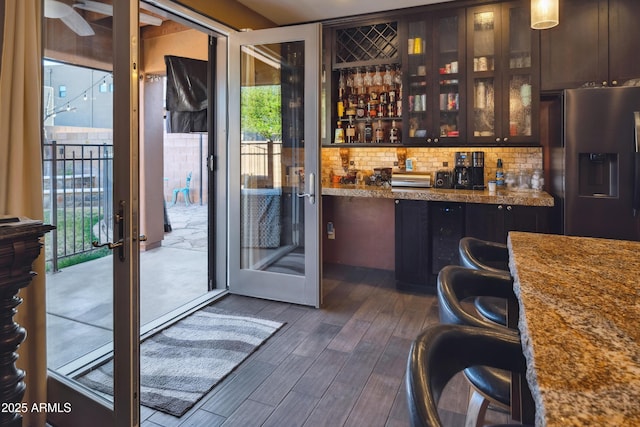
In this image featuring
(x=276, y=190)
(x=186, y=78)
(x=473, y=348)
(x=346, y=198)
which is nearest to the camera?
(x=473, y=348)

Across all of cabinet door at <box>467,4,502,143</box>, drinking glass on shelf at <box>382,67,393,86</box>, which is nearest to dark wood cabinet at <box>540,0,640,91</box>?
cabinet door at <box>467,4,502,143</box>

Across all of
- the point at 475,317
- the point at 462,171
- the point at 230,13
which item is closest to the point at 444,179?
the point at 462,171

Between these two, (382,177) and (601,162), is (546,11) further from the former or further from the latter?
(382,177)

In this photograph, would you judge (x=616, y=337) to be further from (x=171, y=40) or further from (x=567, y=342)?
(x=171, y=40)

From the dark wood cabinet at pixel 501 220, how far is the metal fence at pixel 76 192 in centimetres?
292

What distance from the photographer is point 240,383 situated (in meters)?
2.23

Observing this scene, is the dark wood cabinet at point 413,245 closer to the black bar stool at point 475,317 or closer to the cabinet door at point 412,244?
the cabinet door at point 412,244

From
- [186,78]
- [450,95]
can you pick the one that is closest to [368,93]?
[450,95]

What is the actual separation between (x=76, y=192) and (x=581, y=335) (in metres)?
2.24

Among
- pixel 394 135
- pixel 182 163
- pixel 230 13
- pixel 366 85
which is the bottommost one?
pixel 394 135

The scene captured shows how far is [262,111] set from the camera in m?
3.58

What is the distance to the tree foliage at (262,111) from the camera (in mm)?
3555

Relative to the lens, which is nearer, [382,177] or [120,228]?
[120,228]

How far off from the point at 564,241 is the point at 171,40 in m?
4.70
